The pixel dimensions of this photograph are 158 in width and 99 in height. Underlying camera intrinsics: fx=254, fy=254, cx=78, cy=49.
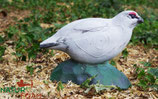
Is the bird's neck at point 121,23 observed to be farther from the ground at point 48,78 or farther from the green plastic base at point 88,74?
the ground at point 48,78

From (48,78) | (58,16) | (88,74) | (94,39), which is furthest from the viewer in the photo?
(58,16)

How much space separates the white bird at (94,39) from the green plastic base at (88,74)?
3.6 inches

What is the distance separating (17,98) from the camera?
2408 millimetres

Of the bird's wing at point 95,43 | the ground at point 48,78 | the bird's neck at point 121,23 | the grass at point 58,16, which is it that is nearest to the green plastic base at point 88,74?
the ground at point 48,78

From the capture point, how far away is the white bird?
Result: 8.27 feet

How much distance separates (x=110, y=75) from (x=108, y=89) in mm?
164

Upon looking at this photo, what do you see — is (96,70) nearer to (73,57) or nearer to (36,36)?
(73,57)

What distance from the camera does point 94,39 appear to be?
251 cm

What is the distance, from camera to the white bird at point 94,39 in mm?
2521

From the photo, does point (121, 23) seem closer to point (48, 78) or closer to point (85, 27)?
point (85, 27)

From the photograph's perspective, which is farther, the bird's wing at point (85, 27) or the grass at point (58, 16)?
the grass at point (58, 16)

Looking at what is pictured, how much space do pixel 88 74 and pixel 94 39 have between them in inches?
14.9

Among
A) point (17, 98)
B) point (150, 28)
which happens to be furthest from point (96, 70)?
point (150, 28)

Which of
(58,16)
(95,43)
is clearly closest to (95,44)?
(95,43)
